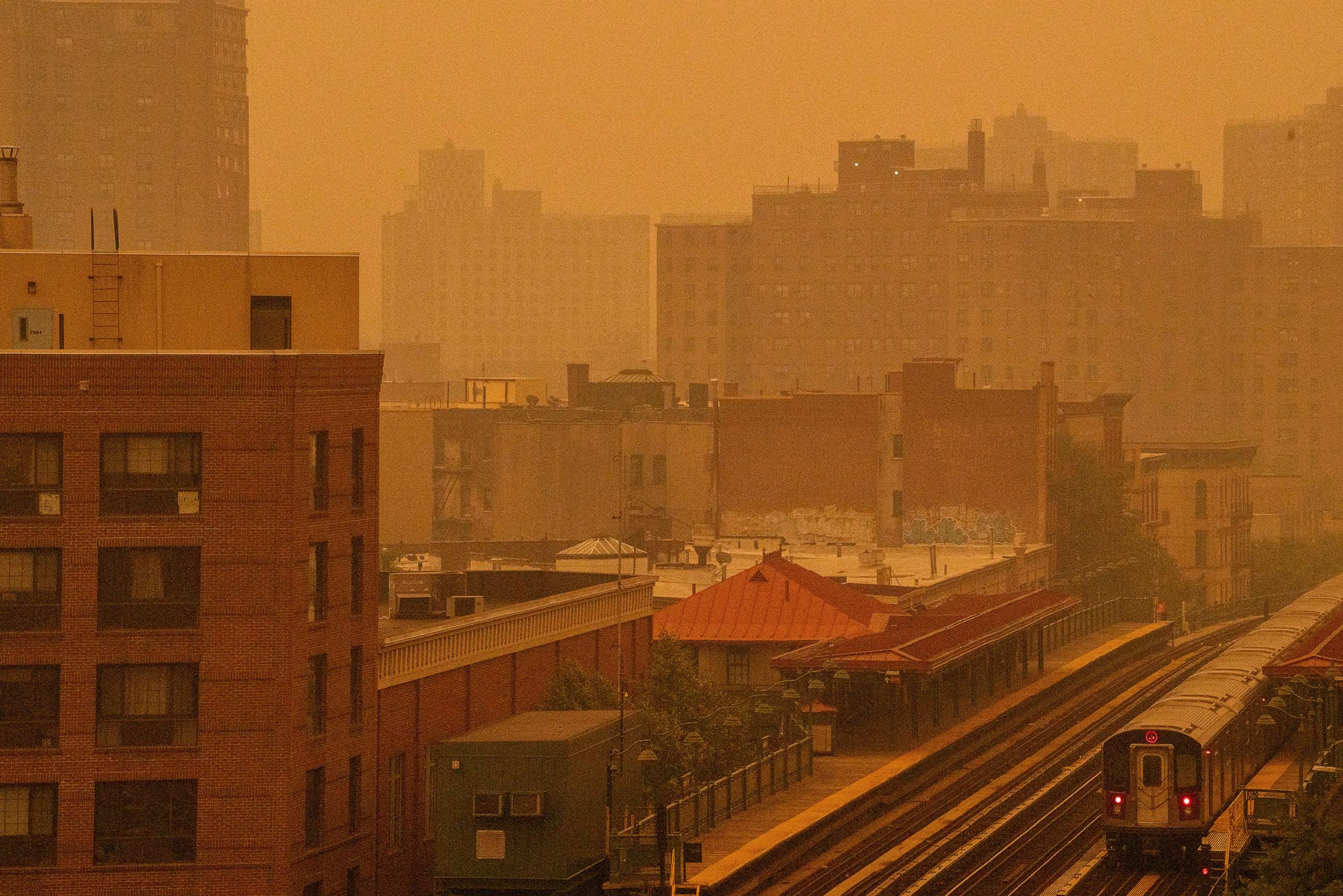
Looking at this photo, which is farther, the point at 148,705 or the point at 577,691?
the point at 577,691

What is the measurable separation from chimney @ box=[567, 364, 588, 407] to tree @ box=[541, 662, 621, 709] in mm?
74289

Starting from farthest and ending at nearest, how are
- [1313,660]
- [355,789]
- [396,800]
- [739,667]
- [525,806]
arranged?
[739,667]
[1313,660]
[396,800]
[355,789]
[525,806]

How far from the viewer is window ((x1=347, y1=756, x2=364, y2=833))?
157 feet

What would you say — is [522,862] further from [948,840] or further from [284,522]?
[948,840]

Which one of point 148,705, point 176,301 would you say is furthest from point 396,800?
point 176,301

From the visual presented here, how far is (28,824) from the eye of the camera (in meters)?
44.2

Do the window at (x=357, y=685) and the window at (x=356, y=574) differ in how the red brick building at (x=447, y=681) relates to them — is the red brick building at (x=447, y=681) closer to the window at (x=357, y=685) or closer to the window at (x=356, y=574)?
A: the window at (x=357, y=685)

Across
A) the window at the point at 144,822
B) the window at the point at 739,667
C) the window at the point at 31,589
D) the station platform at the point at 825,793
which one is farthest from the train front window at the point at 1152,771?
the window at the point at 739,667

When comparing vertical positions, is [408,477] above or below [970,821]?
above

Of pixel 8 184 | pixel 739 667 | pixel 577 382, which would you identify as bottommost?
pixel 739 667

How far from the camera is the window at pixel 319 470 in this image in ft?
154

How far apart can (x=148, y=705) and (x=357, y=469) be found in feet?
21.5

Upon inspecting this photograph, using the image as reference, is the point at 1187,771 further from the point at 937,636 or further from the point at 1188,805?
the point at 937,636

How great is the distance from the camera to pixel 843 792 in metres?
59.9
